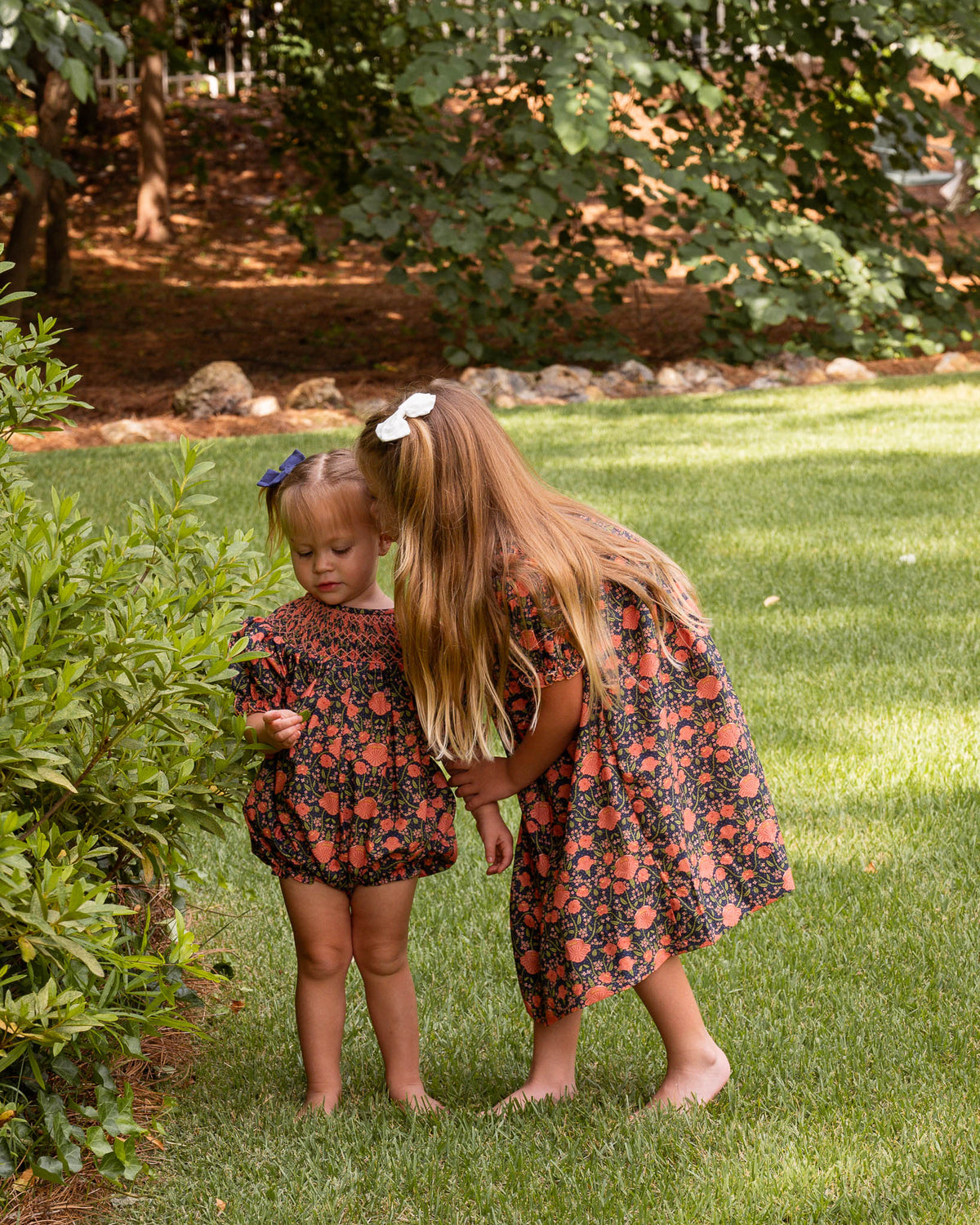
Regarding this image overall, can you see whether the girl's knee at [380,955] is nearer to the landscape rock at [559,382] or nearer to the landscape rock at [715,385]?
the landscape rock at [559,382]

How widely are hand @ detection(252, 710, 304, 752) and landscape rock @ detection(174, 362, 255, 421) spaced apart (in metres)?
7.87

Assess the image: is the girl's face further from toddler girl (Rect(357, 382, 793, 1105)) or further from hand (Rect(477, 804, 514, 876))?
hand (Rect(477, 804, 514, 876))

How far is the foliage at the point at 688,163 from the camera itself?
9.30 m

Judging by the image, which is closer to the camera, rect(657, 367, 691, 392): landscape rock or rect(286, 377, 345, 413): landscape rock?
rect(286, 377, 345, 413): landscape rock

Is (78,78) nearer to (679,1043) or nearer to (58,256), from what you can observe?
(679,1043)

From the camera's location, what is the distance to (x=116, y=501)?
6777 mm

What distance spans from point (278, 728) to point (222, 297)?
567 inches

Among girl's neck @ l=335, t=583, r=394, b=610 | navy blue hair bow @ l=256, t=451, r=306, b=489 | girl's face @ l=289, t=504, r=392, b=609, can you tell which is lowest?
girl's neck @ l=335, t=583, r=394, b=610

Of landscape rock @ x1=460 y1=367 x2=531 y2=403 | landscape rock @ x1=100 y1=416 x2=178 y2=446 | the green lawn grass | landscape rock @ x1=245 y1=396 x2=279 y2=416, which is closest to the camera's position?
the green lawn grass

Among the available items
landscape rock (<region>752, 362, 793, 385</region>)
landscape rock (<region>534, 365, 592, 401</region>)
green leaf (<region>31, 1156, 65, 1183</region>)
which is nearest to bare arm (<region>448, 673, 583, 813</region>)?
green leaf (<region>31, 1156, 65, 1183</region>)

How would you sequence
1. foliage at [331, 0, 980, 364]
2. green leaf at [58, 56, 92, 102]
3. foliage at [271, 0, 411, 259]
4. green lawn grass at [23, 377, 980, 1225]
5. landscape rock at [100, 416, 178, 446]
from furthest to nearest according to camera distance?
foliage at [271, 0, 411, 259] → foliage at [331, 0, 980, 364] → landscape rock at [100, 416, 178, 446] → green leaf at [58, 56, 92, 102] → green lawn grass at [23, 377, 980, 1225]

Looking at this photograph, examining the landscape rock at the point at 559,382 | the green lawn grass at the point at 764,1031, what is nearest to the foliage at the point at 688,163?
the landscape rock at the point at 559,382

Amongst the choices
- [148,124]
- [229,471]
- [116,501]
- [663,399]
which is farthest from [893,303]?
[148,124]

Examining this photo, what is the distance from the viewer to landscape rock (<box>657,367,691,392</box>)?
10.6 metres
